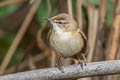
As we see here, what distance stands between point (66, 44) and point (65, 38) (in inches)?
2.1

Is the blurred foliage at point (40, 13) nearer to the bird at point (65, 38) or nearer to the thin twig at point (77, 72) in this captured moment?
the bird at point (65, 38)

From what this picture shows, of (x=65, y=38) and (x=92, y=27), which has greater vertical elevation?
(x=65, y=38)

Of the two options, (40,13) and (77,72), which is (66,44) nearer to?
(77,72)

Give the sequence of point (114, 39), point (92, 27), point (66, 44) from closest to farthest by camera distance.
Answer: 1. point (66, 44)
2. point (114, 39)
3. point (92, 27)

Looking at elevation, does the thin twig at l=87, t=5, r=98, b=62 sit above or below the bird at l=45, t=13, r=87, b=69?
below

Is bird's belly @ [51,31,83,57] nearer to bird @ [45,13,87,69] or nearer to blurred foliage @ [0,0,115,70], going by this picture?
bird @ [45,13,87,69]

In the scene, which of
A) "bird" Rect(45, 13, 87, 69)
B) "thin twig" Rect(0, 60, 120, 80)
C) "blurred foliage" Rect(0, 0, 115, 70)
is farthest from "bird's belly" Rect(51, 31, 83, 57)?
"blurred foliage" Rect(0, 0, 115, 70)

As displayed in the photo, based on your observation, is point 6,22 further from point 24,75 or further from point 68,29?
point 24,75

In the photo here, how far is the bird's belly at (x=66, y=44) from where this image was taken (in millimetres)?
3160

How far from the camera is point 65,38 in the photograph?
3.18 metres

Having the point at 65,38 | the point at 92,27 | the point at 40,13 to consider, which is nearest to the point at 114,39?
the point at 92,27

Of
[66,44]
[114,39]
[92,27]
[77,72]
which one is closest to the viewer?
[77,72]

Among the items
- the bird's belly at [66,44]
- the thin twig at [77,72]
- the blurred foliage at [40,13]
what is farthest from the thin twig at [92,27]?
the thin twig at [77,72]

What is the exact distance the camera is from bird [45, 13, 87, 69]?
3.16 m
